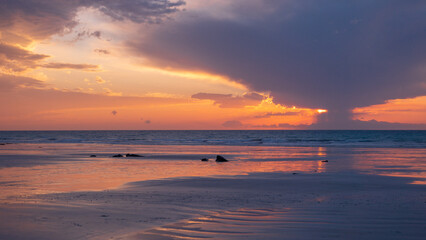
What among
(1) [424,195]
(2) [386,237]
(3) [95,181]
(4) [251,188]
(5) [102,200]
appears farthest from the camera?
(3) [95,181]

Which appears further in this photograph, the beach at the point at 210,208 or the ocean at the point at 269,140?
the ocean at the point at 269,140

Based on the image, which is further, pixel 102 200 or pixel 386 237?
pixel 102 200

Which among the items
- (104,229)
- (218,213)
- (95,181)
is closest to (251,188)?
(218,213)

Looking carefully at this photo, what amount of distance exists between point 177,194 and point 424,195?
883cm

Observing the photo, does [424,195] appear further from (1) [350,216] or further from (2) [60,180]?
(2) [60,180]

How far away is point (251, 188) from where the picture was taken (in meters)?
15.8

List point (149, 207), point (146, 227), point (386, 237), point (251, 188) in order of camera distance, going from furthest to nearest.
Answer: point (251, 188)
point (149, 207)
point (146, 227)
point (386, 237)

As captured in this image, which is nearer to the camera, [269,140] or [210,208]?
[210,208]

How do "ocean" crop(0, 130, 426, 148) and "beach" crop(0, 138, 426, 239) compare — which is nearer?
"beach" crop(0, 138, 426, 239)

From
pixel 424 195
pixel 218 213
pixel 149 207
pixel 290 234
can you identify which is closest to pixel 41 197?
pixel 149 207

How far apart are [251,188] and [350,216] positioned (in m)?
5.94

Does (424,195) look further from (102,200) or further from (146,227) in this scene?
(102,200)

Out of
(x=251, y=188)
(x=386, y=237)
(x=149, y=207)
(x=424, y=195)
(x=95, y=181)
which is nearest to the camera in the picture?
(x=386, y=237)

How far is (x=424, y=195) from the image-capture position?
13.7 meters
